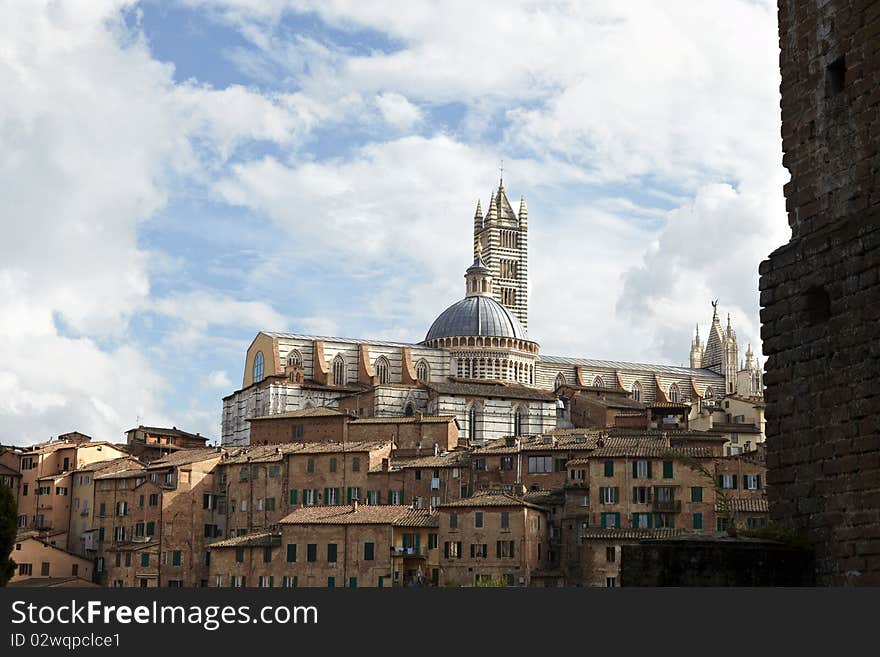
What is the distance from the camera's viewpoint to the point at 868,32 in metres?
10.2

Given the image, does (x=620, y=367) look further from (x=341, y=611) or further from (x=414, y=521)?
(x=341, y=611)

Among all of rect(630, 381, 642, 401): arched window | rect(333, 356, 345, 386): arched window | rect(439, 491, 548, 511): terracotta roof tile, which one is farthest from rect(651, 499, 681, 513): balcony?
rect(630, 381, 642, 401): arched window

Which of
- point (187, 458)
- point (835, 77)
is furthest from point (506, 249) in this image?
point (835, 77)

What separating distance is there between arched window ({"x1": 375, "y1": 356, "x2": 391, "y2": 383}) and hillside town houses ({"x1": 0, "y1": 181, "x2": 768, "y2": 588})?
3.3 inches

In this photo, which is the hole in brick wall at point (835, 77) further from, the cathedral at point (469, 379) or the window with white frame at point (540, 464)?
the cathedral at point (469, 379)

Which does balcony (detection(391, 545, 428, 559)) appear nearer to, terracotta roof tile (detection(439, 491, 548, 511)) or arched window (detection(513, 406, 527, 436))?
terracotta roof tile (detection(439, 491, 548, 511))

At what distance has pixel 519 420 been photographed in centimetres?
6850

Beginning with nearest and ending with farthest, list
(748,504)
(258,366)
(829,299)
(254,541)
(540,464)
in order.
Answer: (829,299) < (748,504) < (254,541) < (540,464) < (258,366)

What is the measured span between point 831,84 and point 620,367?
7871 centimetres

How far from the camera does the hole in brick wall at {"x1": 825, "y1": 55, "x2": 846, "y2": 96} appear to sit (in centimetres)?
1055

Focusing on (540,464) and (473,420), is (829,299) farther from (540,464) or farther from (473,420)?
(473,420)

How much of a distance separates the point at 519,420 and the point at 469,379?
9685 millimetres

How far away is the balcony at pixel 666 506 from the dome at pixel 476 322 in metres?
37.5

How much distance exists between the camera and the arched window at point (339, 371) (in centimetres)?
7756
